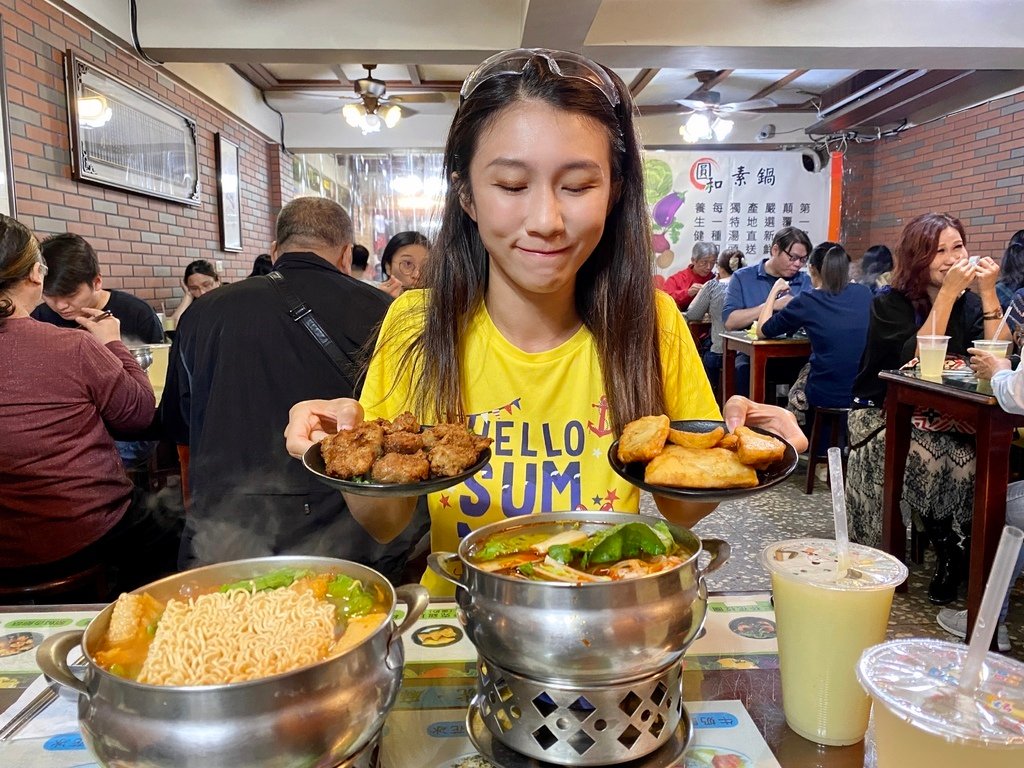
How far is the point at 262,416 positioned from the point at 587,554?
1.86 meters

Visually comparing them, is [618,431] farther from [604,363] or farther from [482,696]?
[482,696]

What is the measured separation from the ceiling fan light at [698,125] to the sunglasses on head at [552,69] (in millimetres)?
7754

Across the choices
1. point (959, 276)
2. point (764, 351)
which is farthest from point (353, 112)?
point (959, 276)

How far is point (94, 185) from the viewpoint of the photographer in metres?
4.82

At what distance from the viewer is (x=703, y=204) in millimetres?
9500

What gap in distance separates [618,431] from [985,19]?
628cm

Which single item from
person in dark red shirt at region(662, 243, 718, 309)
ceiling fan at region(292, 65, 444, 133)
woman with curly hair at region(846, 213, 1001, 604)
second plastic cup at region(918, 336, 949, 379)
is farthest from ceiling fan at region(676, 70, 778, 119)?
second plastic cup at region(918, 336, 949, 379)

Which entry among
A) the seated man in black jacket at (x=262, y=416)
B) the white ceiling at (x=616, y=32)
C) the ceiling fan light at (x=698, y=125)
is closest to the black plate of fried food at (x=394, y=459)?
the seated man in black jacket at (x=262, y=416)

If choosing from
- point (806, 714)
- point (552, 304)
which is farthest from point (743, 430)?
point (552, 304)

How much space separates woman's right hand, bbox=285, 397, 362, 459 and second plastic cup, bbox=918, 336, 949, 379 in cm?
286

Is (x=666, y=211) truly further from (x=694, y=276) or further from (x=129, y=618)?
(x=129, y=618)

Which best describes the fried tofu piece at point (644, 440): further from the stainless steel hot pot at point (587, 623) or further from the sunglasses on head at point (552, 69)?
the sunglasses on head at point (552, 69)

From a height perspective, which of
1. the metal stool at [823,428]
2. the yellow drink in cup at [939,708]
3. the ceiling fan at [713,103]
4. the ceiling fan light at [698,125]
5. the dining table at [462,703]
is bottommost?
the metal stool at [823,428]

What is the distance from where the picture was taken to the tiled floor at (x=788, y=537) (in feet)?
10.2
